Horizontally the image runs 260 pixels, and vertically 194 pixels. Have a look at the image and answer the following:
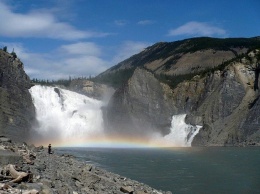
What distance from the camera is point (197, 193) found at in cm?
3122

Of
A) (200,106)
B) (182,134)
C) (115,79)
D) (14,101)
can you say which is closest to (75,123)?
(182,134)

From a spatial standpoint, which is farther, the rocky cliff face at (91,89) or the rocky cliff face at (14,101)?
the rocky cliff face at (91,89)

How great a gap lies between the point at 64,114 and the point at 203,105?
44716mm

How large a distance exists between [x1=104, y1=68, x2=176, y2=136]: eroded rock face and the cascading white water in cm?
496

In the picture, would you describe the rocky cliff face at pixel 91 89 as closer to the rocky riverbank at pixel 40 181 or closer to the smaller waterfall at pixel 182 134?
the smaller waterfall at pixel 182 134

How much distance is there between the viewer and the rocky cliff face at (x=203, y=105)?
11506cm

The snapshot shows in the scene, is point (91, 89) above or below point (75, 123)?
above

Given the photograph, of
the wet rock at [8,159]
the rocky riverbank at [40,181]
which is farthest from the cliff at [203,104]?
the wet rock at [8,159]

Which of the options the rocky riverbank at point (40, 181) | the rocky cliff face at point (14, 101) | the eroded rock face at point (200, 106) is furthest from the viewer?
the eroded rock face at point (200, 106)

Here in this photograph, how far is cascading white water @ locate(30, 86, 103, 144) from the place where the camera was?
373 feet

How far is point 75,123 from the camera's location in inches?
4938

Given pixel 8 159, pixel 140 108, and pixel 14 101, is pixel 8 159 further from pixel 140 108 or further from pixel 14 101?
pixel 140 108

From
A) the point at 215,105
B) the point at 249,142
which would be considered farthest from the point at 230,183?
the point at 215,105

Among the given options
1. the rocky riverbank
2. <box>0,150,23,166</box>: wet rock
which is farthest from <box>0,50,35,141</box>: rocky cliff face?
<box>0,150,23,166</box>: wet rock
